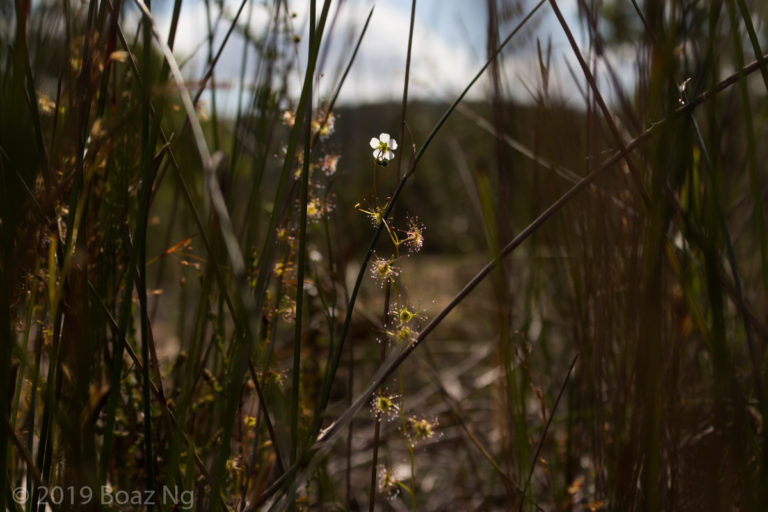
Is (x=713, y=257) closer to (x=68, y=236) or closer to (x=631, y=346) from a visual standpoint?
(x=631, y=346)

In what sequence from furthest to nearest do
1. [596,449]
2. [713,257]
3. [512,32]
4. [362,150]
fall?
[362,150]
[596,449]
[512,32]
[713,257]

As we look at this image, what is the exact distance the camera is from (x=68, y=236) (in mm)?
386

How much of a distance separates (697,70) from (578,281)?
0.22m

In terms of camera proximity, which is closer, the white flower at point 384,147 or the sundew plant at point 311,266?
the sundew plant at point 311,266

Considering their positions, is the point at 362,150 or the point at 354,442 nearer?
the point at 354,442

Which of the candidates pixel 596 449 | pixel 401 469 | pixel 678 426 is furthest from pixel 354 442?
pixel 678 426

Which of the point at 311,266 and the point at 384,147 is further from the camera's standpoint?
the point at 311,266

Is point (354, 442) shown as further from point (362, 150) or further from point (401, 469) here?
point (362, 150)

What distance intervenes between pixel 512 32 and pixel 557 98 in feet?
0.60


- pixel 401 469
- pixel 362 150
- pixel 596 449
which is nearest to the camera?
pixel 596 449

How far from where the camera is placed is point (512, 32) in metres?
0.46

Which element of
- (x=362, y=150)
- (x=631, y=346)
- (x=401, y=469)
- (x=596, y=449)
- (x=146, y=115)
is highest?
(x=362, y=150)

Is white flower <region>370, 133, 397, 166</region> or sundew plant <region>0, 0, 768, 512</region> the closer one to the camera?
sundew plant <region>0, 0, 768, 512</region>

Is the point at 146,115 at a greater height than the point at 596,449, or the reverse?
the point at 146,115
